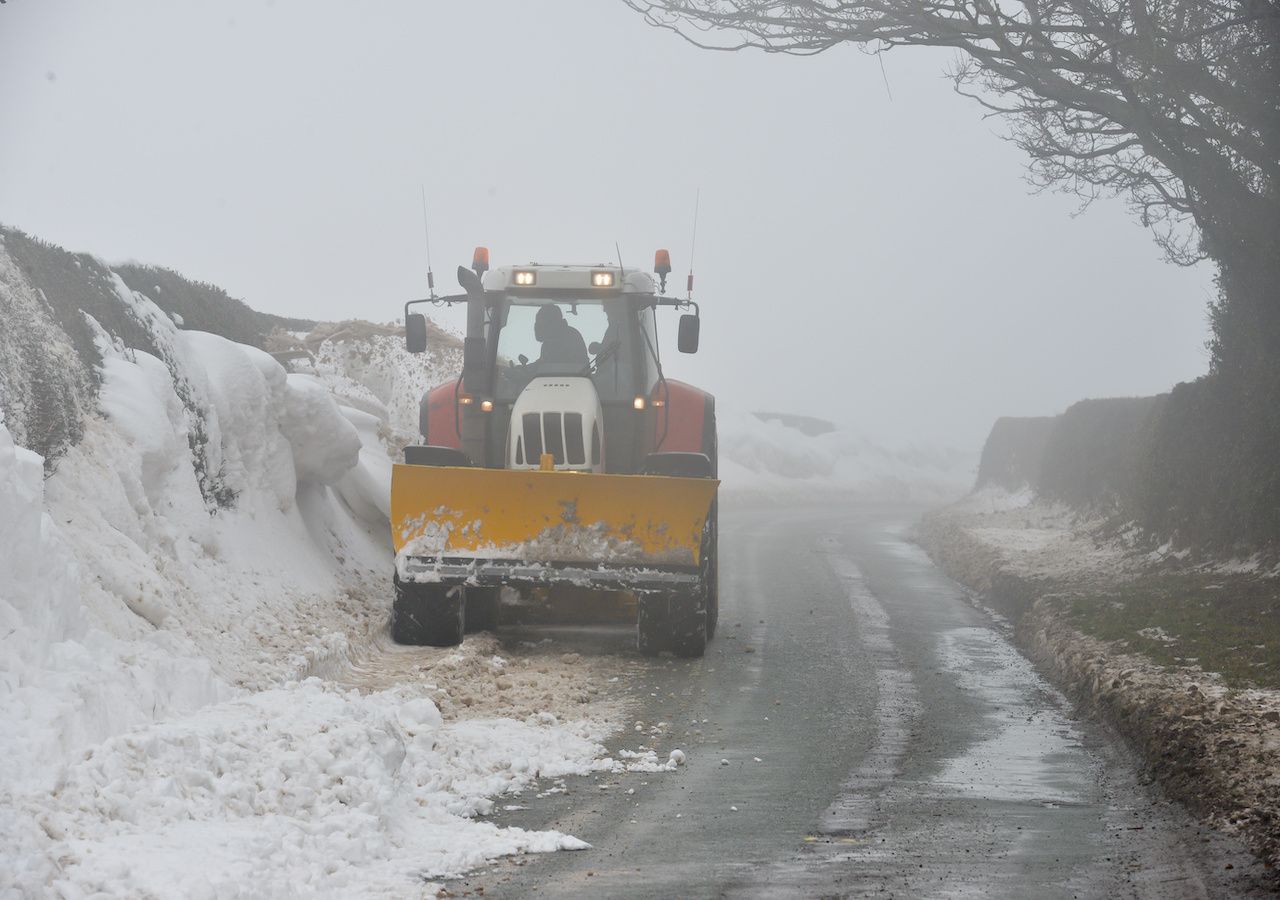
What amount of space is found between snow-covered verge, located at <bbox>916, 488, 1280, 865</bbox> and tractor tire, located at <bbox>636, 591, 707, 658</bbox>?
2585mm

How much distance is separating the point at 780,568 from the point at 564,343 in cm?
695

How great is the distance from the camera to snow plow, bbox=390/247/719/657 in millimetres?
9539

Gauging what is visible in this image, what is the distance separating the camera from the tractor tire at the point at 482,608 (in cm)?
1045

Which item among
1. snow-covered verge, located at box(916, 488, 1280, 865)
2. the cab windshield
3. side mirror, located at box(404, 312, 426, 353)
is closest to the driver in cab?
the cab windshield

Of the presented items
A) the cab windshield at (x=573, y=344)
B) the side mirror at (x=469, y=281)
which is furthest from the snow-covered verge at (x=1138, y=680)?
the side mirror at (x=469, y=281)

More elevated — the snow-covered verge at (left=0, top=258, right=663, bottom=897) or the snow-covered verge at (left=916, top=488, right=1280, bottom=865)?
the snow-covered verge at (left=0, top=258, right=663, bottom=897)

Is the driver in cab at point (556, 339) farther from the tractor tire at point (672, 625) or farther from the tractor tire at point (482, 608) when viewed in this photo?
the tractor tire at point (672, 625)

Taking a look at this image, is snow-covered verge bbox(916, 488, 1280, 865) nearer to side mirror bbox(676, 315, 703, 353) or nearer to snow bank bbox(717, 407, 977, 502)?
side mirror bbox(676, 315, 703, 353)

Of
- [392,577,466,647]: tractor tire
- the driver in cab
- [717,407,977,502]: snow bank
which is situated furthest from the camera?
[717,407,977,502]: snow bank

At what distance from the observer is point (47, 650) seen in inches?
229

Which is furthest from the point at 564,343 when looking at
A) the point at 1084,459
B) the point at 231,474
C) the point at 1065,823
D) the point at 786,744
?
the point at 1084,459

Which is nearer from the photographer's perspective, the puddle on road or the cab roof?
the puddle on road

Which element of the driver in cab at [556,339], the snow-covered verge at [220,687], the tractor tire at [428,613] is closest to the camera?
the snow-covered verge at [220,687]

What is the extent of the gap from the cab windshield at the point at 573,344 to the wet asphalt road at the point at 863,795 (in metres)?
2.04
